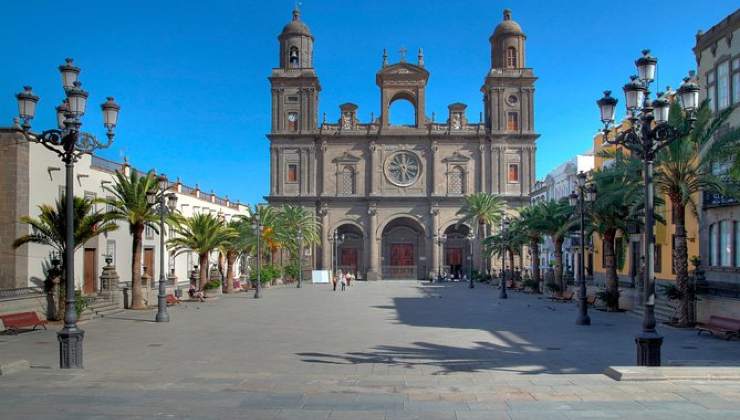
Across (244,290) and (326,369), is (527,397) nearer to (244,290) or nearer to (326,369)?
(326,369)

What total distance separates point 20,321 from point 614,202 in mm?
21323

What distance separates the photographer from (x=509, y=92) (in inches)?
2596

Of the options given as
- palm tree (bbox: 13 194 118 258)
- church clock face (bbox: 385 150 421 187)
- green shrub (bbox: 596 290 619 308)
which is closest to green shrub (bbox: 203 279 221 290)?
palm tree (bbox: 13 194 118 258)

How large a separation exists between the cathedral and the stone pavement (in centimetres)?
4165

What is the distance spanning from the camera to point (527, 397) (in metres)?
10.1

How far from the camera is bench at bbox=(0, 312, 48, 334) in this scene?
19.3 meters

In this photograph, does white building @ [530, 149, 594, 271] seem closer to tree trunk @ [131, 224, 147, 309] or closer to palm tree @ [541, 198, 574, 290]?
palm tree @ [541, 198, 574, 290]

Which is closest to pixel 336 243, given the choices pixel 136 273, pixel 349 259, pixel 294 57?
pixel 349 259

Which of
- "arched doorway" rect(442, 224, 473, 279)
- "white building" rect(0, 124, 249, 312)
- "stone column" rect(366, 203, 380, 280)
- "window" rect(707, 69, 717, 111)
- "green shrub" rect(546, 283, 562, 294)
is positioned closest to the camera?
"window" rect(707, 69, 717, 111)

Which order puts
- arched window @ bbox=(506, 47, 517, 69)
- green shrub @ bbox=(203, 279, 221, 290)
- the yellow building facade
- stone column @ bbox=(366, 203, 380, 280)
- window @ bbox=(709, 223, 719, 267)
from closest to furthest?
window @ bbox=(709, 223, 719, 267), the yellow building facade, green shrub @ bbox=(203, 279, 221, 290), stone column @ bbox=(366, 203, 380, 280), arched window @ bbox=(506, 47, 517, 69)

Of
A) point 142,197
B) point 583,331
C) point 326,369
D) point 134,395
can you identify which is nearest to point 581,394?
point 326,369

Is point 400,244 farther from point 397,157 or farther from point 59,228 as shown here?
point 59,228

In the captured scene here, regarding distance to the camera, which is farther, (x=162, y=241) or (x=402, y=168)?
(x=402, y=168)

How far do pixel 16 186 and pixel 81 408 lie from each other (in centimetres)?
2177
